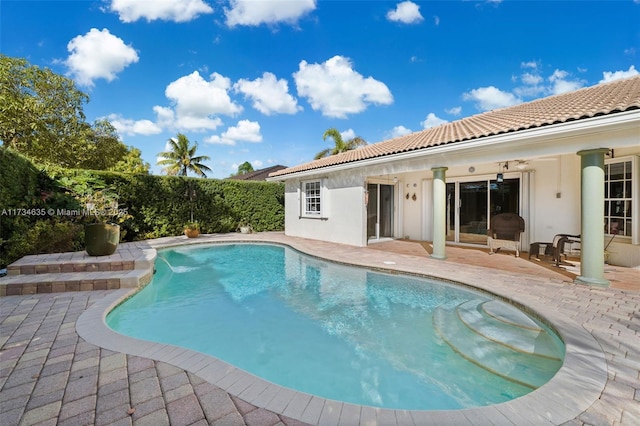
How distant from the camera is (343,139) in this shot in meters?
26.1

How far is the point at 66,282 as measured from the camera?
20.2ft

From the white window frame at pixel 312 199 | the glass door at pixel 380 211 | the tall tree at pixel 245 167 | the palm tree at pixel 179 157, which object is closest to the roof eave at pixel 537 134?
the glass door at pixel 380 211

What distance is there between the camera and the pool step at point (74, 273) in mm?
6047

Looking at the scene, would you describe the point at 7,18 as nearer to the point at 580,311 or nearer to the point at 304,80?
the point at 304,80

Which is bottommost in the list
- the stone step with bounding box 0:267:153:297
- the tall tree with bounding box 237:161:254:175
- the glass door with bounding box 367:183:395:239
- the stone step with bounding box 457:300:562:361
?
the stone step with bounding box 457:300:562:361

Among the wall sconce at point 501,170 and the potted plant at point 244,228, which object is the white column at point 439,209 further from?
the potted plant at point 244,228

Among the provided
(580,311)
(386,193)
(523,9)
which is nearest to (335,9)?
(523,9)

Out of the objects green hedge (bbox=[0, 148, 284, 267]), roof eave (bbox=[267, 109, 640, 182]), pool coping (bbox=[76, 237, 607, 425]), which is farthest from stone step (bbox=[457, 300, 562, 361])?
green hedge (bbox=[0, 148, 284, 267])

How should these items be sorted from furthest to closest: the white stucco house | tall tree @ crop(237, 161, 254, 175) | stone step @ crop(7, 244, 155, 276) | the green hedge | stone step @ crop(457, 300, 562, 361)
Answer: tall tree @ crop(237, 161, 254, 175) < the green hedge < stone step @ crop(7, 244, 155, 276) < the white stucco house < stone step @ crop(457, 300, 562, 361)

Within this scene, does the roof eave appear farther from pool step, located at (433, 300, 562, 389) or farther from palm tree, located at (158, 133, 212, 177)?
palm tree, located at (158, 133, 212, 177)

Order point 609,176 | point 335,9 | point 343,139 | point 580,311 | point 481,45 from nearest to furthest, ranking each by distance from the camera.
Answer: point 580,311 → point 609,176 → point 335,9 → point 481,45 → point 343,139

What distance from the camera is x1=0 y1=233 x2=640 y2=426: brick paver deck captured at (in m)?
2.34

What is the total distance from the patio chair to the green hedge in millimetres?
12441

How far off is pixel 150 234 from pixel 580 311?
633 inches
